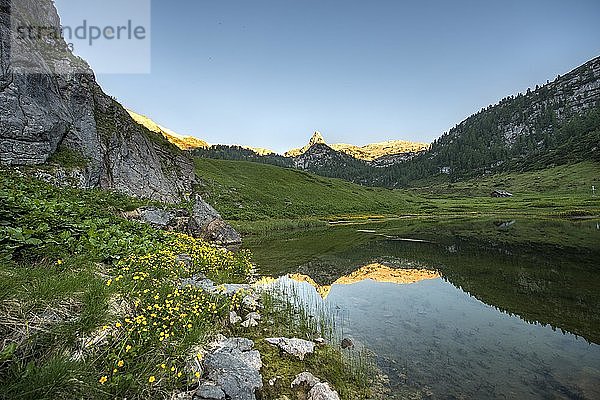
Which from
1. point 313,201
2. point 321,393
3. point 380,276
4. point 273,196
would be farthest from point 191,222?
point 313,201

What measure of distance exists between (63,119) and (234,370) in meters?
33.1

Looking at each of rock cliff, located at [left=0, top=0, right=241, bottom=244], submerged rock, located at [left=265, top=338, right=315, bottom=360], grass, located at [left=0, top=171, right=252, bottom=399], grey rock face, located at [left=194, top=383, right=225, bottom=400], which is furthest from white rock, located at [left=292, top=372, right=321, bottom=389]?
rock cliff, located at [left=0, top=0, right=241, bottom=244]

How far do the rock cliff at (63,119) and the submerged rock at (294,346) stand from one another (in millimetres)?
23032

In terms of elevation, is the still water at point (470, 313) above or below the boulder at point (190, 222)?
below

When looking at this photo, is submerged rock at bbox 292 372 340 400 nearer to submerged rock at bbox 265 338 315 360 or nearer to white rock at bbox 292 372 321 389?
white rock at bbox 292 372 321 389

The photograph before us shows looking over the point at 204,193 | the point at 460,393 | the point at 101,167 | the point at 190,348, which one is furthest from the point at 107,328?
the point at 204,193

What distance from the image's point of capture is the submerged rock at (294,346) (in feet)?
31.3

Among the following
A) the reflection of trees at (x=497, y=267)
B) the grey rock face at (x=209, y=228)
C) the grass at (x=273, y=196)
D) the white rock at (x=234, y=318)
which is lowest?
the reflection of trees at (x=497, y=267)

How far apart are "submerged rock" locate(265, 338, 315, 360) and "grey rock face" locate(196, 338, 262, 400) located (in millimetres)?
1405

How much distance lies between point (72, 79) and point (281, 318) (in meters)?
41.8

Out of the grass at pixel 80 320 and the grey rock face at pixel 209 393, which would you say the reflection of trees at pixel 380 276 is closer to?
the grass at pixel 80 320

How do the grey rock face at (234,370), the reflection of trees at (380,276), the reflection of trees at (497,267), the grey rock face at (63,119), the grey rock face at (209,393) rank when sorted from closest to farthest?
the grey rock face at (209,393), the grey rock face at (234,370), the reflection of trees at (497,267), the reflection of trees at (380,276), the grey rock face at (63,119)

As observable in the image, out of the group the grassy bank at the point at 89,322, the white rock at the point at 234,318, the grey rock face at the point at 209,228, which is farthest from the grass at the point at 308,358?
the grey rock face at the point at 209,228

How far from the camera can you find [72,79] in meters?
38.2
